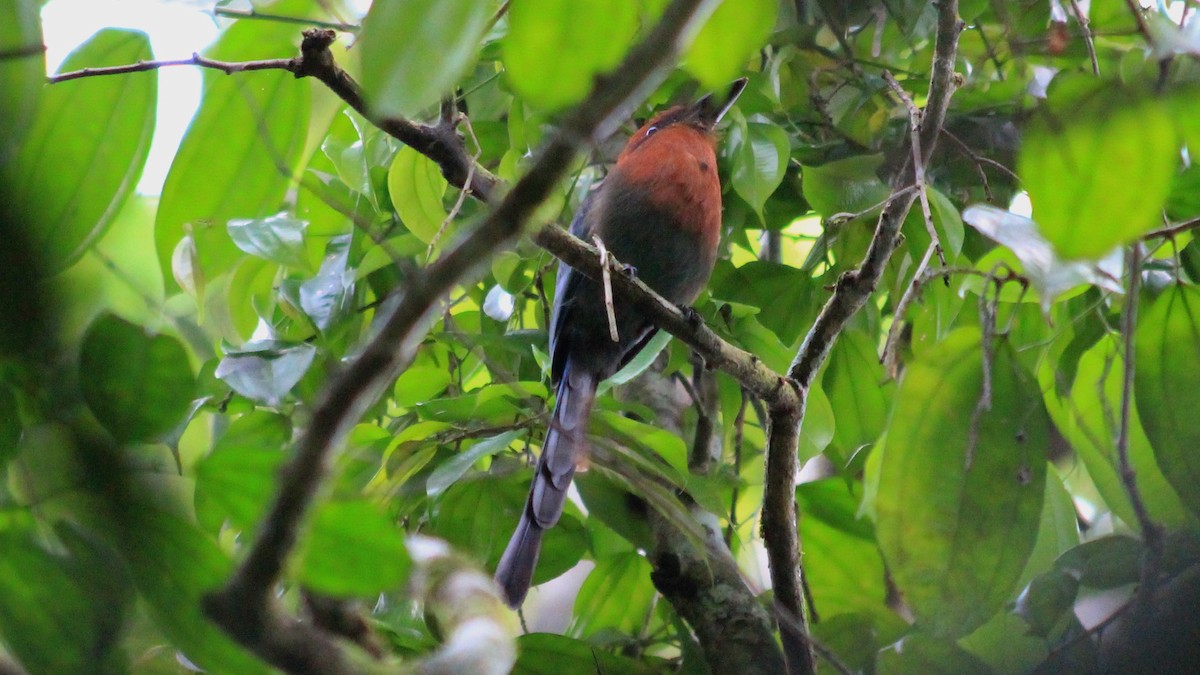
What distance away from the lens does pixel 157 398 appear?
2.45ft

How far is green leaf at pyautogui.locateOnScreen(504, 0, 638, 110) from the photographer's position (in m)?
0.59

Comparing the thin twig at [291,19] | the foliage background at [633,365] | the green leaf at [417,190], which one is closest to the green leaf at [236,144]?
the foliage background at [633,365]

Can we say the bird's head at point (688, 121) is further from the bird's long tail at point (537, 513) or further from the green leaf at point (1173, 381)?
the green leaf at point (1173, 381)

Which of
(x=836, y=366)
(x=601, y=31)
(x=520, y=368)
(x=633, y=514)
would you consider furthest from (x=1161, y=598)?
(x=520, y=368)

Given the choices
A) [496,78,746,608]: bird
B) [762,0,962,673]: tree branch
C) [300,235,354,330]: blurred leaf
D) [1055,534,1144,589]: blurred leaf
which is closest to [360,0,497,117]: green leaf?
[1055,534,1144,589]: blurred leaf

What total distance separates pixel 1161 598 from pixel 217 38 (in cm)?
140

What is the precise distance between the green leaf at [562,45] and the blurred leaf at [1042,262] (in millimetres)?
490

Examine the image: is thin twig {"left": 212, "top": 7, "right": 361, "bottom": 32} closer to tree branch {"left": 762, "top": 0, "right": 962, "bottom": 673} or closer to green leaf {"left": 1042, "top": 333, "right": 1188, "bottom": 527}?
tree branch {"left": 762, "top": 0, "right": 962, "bottom": 673}

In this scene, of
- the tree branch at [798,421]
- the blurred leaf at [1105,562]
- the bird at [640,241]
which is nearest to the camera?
the blurred leaf at [1105,562]

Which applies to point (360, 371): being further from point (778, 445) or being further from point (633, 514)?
point (633, 514)

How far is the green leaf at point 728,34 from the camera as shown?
0.64 metres

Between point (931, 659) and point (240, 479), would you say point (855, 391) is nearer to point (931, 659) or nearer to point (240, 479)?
point (931, 659)

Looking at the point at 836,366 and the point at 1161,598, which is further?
the point at 836,366

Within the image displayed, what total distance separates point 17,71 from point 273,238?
93cm
